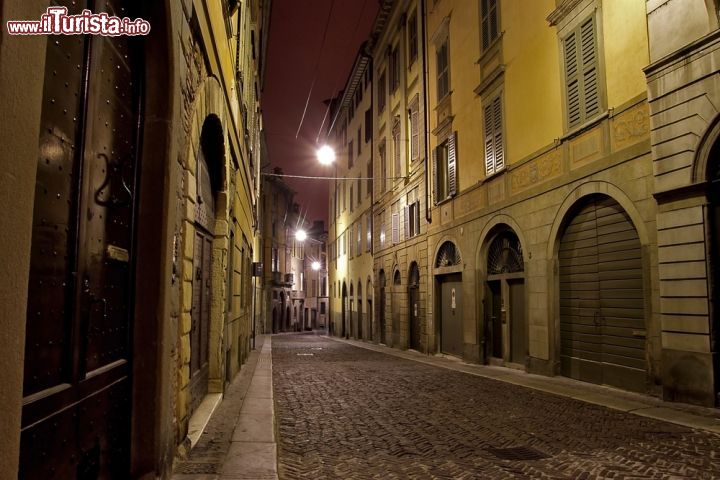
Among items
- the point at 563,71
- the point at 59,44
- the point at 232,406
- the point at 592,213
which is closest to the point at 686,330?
the point at 592,213

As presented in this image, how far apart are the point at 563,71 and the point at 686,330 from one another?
550cm

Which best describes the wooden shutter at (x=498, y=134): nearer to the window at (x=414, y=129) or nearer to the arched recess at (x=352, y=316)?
the window at (x=414, y=129)

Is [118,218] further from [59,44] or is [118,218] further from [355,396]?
[355,396]

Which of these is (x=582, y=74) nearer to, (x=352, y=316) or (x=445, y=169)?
(x=445, y=169)

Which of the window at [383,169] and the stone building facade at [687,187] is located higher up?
the window at [383,169]

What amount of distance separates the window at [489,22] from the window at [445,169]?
9.36ft

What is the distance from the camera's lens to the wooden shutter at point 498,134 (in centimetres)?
1291

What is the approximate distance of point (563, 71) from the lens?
10.5m

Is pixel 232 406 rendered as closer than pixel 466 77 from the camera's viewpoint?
Yes

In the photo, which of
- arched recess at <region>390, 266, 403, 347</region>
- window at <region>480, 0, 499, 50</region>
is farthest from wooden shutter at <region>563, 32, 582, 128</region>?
arched recess at <region>390, 266, 403, 347</region>

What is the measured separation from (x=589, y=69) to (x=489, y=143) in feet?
13.1

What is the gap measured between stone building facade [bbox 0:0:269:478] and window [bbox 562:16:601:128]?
7047 mm

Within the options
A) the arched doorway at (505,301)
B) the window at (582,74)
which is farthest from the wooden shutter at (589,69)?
the arched doorway at (505,301)

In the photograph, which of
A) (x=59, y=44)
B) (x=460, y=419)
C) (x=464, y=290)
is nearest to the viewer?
(x=59, y=44)
